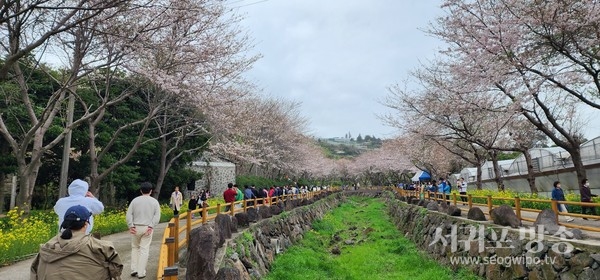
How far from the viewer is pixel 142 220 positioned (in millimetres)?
6273

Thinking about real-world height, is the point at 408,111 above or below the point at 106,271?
above

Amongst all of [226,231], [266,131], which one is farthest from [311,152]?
[226,231]

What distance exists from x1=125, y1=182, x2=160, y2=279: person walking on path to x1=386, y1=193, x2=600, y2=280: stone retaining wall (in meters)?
6.65

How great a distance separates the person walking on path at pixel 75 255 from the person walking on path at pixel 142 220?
2715mm

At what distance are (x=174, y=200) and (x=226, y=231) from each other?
698 cm

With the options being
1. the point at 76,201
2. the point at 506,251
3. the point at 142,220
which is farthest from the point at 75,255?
the point at 506,251

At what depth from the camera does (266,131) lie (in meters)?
40.0

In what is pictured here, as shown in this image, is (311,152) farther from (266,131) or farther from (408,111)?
(408,111)

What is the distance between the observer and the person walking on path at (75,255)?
3318 mm

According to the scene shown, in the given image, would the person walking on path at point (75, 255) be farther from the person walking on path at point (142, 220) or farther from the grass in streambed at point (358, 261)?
the grass in streambed at point (358, 261)

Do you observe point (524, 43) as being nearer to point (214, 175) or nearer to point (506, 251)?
point (506, 251)

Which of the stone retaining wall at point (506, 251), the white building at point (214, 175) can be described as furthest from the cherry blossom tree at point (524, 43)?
the white building at point (214, 175)

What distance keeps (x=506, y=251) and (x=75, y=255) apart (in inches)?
315

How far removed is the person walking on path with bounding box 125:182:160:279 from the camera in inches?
246
